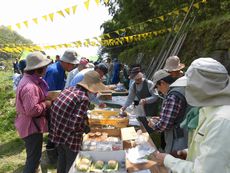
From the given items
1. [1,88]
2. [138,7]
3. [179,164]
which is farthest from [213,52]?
[1,88]

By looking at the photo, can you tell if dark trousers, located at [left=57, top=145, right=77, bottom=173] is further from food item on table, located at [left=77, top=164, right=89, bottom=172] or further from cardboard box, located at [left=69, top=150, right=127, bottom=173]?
food item on table, located at [left=77, top=164, right=89, bottom=172]

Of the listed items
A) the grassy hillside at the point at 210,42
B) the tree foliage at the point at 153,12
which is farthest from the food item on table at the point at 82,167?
the tree foliage at the point at 153,12

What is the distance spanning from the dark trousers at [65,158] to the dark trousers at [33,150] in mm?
471

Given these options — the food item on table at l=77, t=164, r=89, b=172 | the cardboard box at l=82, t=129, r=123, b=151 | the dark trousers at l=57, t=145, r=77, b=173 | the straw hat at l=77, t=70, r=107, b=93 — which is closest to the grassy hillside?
the cardboard box at l=82, t=129, r=123, b=151

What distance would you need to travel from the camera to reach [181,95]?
3064mm

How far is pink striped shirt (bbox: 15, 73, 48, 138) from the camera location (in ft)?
12.0

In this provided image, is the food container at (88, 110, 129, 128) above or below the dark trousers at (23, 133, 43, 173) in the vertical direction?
above

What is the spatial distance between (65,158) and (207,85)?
7.45 feet

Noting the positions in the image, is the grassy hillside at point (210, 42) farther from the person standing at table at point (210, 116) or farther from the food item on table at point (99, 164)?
the person standing at table at point (210, 116)

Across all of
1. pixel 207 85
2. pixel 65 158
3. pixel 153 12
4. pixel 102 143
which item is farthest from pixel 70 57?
pixel 153 12

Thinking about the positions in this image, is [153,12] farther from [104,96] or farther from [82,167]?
[82,167]

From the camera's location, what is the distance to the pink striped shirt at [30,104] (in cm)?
366

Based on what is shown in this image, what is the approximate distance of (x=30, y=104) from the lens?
3.65 metres

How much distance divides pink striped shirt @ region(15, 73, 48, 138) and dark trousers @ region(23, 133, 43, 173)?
0.08 m
